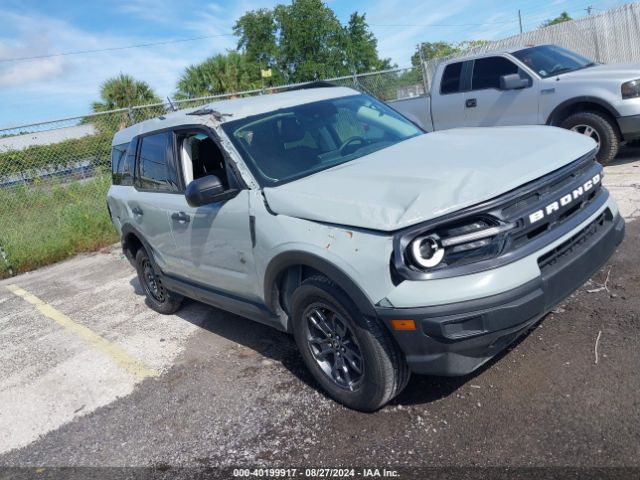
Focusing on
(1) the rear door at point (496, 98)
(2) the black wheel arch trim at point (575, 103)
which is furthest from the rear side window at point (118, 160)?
(2) the black wheel arch trim at point (575, 103)

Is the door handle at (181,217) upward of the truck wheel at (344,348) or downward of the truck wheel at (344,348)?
upward

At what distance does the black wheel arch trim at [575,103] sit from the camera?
7344 millimetres

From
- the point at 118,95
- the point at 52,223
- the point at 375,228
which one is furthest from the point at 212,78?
the point at 375,228

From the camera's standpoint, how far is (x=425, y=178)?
9.91ft

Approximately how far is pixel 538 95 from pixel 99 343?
662 centimetres

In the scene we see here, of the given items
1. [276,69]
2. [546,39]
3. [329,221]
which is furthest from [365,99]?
[276,69]

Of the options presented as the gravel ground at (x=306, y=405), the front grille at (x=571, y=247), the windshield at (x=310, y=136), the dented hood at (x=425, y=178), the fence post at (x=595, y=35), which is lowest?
the gravel ground at (x=306, y=405)

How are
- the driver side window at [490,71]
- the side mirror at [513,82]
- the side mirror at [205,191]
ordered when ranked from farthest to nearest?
1. the driver side window at [490,71]
2. the side mirror at [513,82]
3. the side mirror at [205,191]

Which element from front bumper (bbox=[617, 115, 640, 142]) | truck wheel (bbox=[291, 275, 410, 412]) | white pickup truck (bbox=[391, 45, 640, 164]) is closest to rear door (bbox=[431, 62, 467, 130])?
white pickup truck (bbox=[391, 45, 640, 164])

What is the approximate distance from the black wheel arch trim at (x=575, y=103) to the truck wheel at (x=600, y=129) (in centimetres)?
→ 14

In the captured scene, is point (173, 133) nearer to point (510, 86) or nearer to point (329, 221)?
point (329, 221)

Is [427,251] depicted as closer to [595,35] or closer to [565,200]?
[565,200]

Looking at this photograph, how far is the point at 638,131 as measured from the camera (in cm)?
724

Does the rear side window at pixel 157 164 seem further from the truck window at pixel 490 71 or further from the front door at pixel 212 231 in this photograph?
the truck window at pixel 490 71
